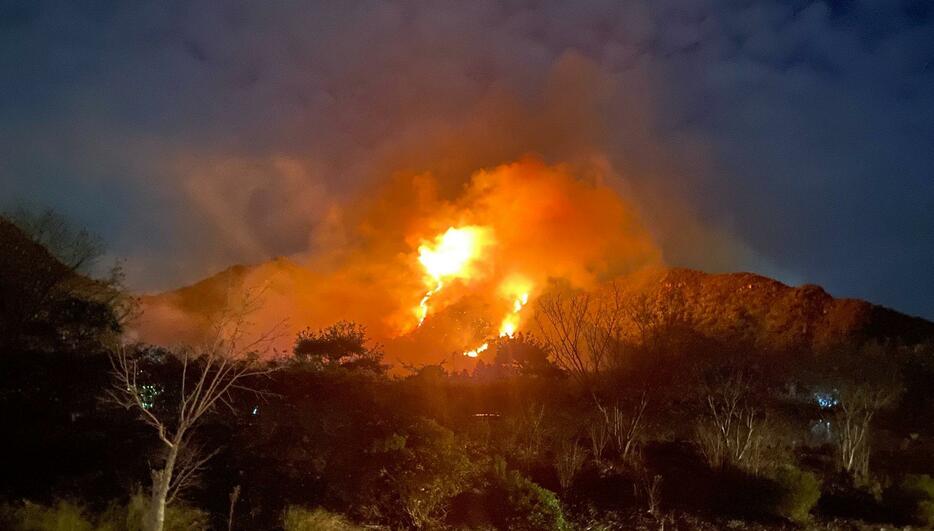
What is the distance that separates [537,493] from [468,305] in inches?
789

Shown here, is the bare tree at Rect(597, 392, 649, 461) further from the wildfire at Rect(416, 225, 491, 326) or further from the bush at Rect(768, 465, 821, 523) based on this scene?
the wildfire at Rect(416, 225, 491, 326)

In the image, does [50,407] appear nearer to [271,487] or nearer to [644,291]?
[271,487]

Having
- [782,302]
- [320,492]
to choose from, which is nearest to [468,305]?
[320,492]

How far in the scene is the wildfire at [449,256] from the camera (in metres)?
34.0

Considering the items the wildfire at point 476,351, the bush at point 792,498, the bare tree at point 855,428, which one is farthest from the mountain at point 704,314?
the bush at point 792,498

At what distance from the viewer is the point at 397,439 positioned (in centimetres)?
1252

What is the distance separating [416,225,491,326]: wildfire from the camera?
34.0 meters

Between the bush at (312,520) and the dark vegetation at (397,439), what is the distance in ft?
0.11

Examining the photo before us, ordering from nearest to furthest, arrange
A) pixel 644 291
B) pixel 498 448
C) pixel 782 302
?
1. pixel 498 448
2. pixel 644 291
3. pixel 782 302

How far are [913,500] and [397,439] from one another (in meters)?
13.7

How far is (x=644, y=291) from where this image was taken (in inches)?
1668

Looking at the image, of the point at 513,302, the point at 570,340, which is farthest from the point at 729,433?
the point at 513,302

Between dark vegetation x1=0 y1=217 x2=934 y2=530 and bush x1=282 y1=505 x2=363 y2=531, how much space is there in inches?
1.3

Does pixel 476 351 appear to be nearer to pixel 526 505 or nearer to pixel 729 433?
pixel 729 433
